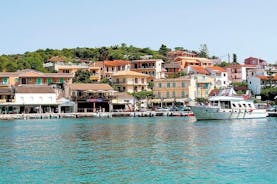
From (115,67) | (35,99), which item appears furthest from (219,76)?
(35,99)

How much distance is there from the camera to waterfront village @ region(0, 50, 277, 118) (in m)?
81.2

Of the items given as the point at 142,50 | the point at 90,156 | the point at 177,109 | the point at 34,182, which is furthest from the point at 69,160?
the point at 142,50

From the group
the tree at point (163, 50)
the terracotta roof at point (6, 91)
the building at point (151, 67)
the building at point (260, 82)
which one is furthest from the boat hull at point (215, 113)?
the tree at point (163, 50)

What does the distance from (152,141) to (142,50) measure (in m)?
108

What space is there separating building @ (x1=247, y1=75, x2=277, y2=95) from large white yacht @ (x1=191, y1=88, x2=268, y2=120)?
31.2 meters

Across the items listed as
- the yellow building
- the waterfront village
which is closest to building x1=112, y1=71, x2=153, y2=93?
the waterfront village

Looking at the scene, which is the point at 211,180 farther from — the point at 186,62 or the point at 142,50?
the point at 142,50

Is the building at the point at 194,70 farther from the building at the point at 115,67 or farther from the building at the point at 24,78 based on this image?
the building at the point at 24,78

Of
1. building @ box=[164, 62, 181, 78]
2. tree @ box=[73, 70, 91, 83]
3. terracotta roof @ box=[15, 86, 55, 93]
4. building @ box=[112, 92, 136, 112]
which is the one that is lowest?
building @ box=[112, 92, 136, 112]

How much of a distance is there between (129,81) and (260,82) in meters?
25.4

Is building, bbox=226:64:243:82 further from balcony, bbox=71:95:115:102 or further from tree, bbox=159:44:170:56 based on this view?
balcony, bbox=71:95:115:102

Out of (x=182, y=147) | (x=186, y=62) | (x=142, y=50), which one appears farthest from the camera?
(x=142, y=50)

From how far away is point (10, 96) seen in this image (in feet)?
265

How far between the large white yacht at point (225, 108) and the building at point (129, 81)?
3066 cm
